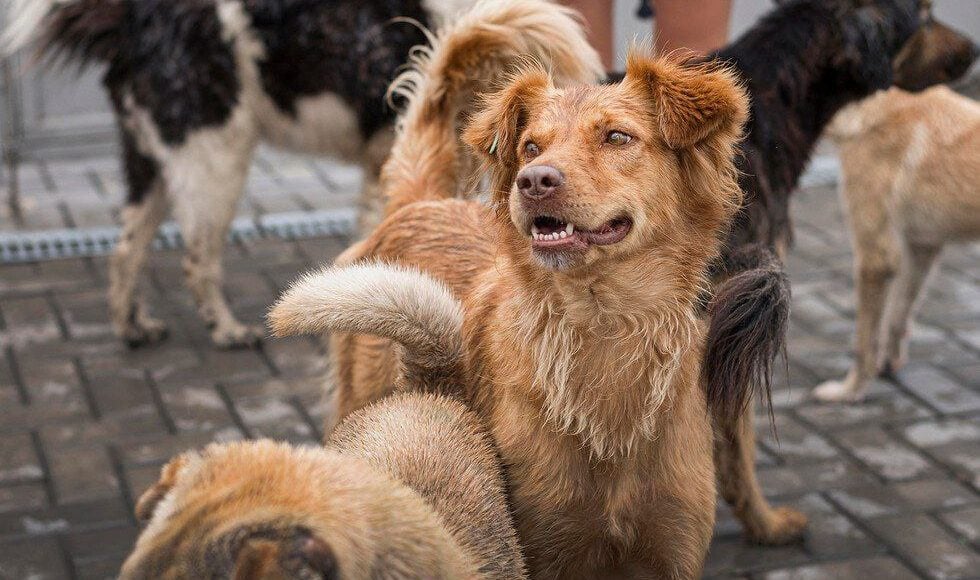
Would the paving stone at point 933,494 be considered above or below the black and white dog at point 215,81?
below

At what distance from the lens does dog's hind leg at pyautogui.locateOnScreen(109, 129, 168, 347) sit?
5234 millimetres

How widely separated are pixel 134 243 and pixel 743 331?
3.43 metres

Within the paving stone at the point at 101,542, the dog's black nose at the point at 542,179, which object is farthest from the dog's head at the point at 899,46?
the paving stone at the point at 101,542

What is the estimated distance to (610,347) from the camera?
8.58 ft

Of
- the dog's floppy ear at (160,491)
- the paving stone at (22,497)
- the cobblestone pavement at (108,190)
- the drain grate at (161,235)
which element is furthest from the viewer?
the cobblestone pavement at (108,190)

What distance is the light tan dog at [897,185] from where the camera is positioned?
4.66m

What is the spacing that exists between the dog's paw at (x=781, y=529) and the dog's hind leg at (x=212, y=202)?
2.48 meters

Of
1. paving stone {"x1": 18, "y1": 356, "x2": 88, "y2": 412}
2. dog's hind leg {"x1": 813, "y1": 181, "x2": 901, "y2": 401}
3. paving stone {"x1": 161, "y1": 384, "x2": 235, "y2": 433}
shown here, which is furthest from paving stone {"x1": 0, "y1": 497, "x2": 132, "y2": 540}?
dog's hind leg {"x1": 813, "y1": 181, "x2": 901, "y2": 401}

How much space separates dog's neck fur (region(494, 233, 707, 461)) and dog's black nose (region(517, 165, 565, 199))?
0.25 metres

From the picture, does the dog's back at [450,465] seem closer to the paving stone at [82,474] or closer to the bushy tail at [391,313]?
the bushy tail at [391,313]

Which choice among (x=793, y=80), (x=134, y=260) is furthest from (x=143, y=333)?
(x=793, y=80)

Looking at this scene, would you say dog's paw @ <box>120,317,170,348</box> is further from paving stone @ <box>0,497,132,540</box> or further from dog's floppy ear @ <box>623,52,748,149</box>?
dog's floppy ear @ <box>623,52,748,149</box>

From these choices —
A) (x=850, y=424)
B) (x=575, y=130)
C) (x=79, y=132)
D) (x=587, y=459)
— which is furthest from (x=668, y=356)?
(x=79, y=132)

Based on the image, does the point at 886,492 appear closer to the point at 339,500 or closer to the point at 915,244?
the point at 915,244
